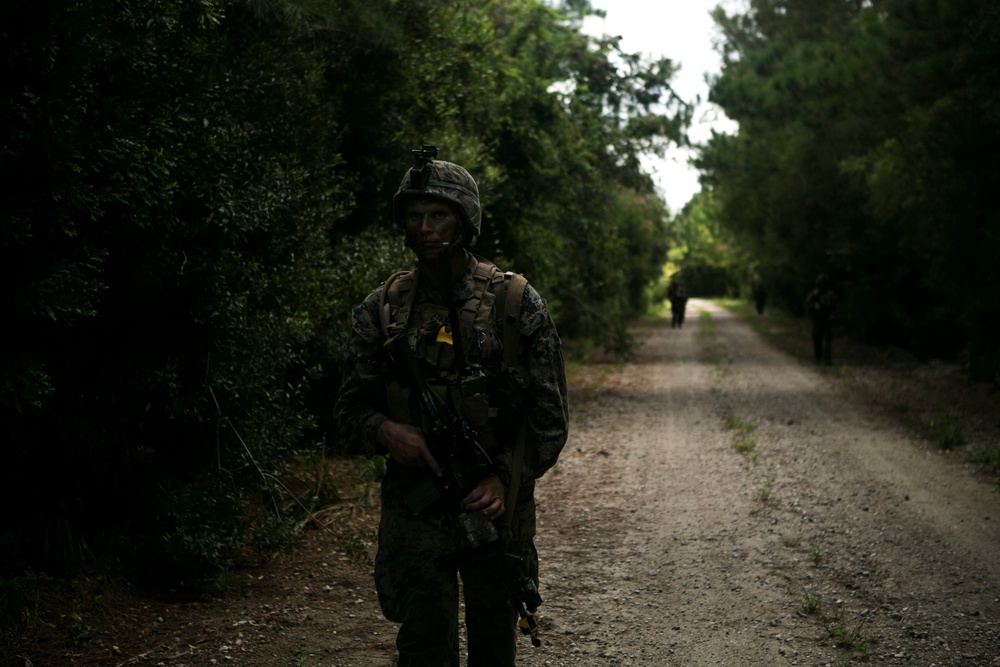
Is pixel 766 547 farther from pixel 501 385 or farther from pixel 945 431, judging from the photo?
pixel 945 431

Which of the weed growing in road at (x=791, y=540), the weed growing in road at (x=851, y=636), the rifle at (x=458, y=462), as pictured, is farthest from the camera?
the weed growing in road at (x=791, y=540)

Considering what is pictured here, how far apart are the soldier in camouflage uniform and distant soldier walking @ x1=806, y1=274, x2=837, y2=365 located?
→ 1886cm

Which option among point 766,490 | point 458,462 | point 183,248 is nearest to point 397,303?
point 458,462

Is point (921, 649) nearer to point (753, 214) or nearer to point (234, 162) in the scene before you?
point (234, 162)

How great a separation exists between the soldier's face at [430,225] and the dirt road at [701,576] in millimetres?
2516

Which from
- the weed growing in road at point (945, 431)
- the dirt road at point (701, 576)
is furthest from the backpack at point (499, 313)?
the weed growing in road at point (945, 431)

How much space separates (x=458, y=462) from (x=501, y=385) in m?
0.32

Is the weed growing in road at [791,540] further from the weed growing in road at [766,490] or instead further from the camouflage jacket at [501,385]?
the camouflage jacket at [501,385]

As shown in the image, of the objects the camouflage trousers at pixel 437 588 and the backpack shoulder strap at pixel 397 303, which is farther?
the backpack shoulder strap at pixel 397 303

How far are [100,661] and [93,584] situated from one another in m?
0.71

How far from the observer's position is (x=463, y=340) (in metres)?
3.67

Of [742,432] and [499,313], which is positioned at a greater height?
[499,313]

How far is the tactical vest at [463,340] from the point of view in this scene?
3.62m

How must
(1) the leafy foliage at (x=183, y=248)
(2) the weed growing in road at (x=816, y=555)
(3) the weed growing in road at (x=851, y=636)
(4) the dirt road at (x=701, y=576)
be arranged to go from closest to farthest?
1. (1) the leafy foliage at (x=183, y=248)
2. (3) the weed growing in road at (x=851, y=636)
3. (4) the dirt road at (x=701, y=576)
4. (2) the weed growing in road at (x=816, y=555)
